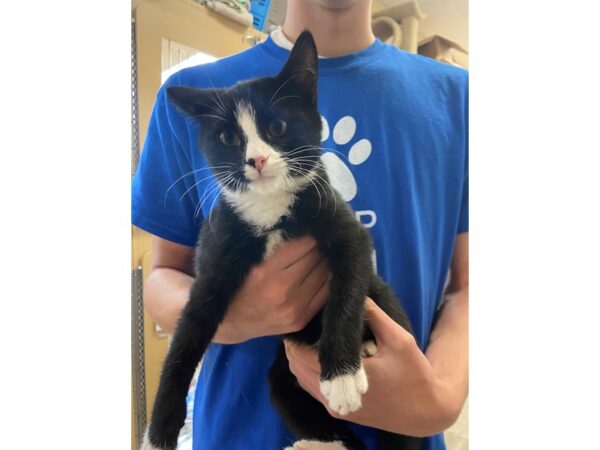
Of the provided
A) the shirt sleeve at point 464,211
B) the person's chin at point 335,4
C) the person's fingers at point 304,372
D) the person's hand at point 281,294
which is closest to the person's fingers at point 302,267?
the person's hand at point 281,294

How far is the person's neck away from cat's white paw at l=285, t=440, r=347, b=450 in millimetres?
600

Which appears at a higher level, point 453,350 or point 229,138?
point 229,138

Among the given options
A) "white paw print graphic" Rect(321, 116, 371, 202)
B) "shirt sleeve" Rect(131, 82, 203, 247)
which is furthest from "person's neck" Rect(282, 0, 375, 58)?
"shirt sleeve" Rect(131, 82, 203, 247)

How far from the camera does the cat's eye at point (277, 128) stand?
527mm

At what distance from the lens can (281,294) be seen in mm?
514

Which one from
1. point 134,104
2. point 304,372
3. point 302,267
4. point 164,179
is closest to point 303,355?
point 304,372

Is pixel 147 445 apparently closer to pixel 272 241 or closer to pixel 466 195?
pixel 272 241

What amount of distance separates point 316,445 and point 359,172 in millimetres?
434

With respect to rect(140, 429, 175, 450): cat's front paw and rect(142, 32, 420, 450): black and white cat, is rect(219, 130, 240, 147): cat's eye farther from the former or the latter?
rect(140, 429, 175, 450): cat's front paw
